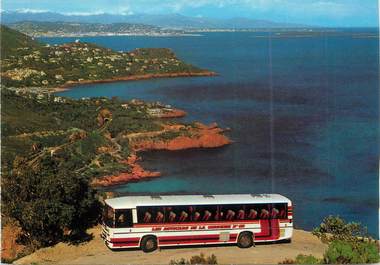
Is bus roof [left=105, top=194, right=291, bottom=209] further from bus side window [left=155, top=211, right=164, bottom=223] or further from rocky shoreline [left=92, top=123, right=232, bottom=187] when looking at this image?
rocky shoreline [left=92, top=123, right=232, bottom=187]

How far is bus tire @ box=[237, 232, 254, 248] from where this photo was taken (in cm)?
1507

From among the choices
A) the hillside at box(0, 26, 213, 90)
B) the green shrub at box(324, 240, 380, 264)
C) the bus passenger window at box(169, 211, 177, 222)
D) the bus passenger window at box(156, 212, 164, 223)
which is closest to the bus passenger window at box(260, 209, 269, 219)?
the green shrub at box(324, 240, 380, 264)

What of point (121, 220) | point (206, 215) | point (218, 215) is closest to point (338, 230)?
point (218, 215)

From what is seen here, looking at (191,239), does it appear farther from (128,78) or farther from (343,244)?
(128,78)

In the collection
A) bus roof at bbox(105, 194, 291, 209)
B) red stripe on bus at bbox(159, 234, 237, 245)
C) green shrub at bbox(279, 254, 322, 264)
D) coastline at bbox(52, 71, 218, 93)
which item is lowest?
green shrub at bbox(279, 254, 322, 264)

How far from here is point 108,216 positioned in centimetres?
1462

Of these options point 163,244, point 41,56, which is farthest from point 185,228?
point 41,56

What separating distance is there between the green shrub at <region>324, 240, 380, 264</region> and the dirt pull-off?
0.43 meters

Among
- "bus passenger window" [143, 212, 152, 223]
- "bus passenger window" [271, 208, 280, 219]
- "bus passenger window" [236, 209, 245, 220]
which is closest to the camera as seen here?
"bus passenger window" [143, 212, 152, 223]

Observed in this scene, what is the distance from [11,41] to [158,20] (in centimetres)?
351

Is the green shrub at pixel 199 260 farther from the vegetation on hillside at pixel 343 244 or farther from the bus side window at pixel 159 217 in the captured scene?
the vegetation on hillside at pixel 343 244

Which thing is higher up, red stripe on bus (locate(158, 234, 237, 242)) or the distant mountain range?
the distant mountain range

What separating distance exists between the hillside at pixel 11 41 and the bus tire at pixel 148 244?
230 inches

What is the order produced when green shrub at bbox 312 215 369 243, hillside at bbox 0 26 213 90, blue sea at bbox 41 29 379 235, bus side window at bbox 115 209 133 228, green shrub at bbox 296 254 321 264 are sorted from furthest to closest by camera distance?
hillside at bbox 0 26 213 90
blue sea at bbox 41 29 379 235
green shrub at bbox 312 215 369 243
bus side window at bbox 115 209 133 228
green shrub at bbox 296 254 321 264
